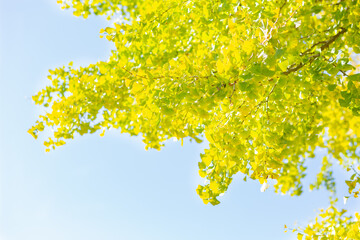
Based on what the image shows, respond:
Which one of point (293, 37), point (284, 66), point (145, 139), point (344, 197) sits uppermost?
point (145, 139)

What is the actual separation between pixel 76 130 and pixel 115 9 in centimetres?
207

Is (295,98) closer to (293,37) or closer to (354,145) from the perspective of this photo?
(293,37)

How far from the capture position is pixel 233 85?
2.17m

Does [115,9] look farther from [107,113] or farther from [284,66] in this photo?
[284,66]

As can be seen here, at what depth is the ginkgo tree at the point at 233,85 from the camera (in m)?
2.11

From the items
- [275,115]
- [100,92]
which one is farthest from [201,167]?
[100,92]

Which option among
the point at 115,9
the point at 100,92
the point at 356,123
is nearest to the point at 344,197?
the point at 356,123

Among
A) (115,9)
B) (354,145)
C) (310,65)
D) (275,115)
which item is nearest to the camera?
(310,65)

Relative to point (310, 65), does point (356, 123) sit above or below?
above

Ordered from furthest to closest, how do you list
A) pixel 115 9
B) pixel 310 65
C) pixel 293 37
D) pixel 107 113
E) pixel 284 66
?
pixel 115 9, pixel 107 113, pixel 310 65, pixel 293 37, pixel 284 66

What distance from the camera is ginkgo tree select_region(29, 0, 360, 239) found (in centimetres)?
211

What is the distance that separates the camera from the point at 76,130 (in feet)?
13.8

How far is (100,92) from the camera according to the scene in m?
4.04

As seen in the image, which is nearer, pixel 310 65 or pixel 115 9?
pixel 310 65
